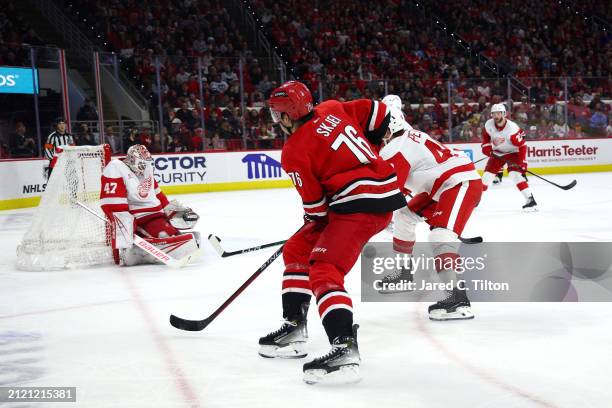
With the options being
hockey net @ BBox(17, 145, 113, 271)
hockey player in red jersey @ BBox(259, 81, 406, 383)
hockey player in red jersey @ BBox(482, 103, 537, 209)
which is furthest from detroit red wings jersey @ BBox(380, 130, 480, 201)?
hockey player in red jersey @ BBox(482, 103, 537, 209)

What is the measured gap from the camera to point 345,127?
2.62 m

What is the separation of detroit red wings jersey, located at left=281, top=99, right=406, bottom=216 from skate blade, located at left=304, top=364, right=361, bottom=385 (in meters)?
0.57

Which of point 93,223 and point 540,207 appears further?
point 540,207

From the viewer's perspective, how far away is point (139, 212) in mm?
5312

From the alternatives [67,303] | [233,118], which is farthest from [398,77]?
[67,303]

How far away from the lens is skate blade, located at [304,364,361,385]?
2.44 meters

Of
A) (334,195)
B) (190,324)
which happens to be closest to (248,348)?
(190,324)

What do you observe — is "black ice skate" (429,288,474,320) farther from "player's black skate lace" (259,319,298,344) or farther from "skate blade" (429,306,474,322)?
"player's black skate lace" (259,319,298,344)

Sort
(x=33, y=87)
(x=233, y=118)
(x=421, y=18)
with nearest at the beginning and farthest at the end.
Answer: (x=33, y=87), (x=233, y=118), (x=421, y=18)

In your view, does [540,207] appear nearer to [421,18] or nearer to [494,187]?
[494,187]

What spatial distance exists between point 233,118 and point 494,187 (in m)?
4.31

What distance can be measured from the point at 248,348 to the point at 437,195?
4.42ft

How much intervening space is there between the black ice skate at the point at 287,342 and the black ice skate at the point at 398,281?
116 cm

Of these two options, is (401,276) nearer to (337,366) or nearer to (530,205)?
(337,366)
